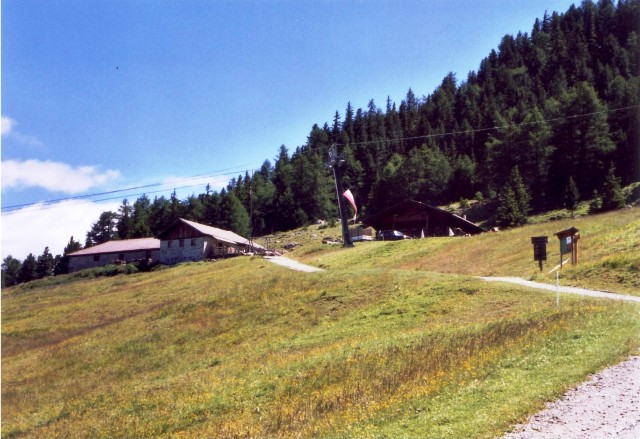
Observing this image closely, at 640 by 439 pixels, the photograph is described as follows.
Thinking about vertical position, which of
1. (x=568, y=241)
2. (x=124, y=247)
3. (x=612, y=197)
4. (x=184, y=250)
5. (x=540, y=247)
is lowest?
(x=540, y=247)

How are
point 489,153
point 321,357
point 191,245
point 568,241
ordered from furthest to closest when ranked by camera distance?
1. point 489,153
2. point 191,245
3. point 568,241
4. point 321,357

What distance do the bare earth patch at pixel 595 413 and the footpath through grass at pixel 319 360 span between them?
328 millimetres

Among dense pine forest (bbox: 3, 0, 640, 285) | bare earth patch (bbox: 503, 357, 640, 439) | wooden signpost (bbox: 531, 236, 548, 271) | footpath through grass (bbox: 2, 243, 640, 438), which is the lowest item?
footpath through grass (bbox: 2, 243, 640, 438)

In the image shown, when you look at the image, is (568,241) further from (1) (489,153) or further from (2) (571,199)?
(1) (489,153)

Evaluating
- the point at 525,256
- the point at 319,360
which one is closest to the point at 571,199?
the point at 525,256

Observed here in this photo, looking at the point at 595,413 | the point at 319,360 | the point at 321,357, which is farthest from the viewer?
the point at 321,357

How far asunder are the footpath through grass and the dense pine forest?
144 feet

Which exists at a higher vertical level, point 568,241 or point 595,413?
point 568,241

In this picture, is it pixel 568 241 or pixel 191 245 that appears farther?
pixel 191 245

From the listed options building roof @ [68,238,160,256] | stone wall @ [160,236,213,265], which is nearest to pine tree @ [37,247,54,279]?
building roof @ [68,238,160,256]

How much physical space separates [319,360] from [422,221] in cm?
5549

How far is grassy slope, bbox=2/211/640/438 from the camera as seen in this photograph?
32.8 ft

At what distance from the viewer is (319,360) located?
53.7ft

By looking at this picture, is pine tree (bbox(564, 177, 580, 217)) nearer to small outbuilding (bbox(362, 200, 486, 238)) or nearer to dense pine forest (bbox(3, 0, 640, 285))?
dense pine forest (bbox(3, 0, 640, 285))
